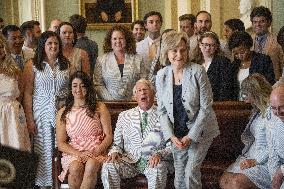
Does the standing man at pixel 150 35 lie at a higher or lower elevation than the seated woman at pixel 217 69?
higher

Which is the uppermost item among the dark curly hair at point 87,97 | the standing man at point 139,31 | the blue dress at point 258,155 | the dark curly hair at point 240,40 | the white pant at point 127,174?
the standing man at point 139,31

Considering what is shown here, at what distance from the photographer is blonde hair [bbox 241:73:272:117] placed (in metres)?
3.97

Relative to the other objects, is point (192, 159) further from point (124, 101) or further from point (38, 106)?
point (38, 106)

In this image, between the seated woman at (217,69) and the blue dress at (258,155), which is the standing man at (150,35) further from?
the blue dress at (258,155)

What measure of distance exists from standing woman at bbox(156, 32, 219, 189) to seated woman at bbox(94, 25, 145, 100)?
1215 millimetres

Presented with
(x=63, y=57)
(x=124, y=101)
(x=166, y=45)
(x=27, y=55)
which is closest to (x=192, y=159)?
(x=166, y=45)

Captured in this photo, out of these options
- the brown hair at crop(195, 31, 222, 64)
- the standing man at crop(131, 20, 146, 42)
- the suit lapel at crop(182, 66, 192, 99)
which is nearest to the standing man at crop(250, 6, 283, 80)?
the brown hair at crop(195, 31, 222, 64)

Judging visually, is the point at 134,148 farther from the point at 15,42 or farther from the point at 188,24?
the point at 188,24

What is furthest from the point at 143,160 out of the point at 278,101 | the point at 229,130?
the point at 278,101

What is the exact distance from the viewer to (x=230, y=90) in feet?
16.4

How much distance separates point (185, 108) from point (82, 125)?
4.14 ft

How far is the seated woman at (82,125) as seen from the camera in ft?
14.8

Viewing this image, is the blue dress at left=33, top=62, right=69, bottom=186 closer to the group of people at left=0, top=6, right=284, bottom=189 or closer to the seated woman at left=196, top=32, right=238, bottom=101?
the group of people at left=0, top=6, right=284, bottom=189

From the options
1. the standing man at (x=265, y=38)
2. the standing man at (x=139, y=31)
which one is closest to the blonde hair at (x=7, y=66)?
the standing man at (x=139, y=31)
